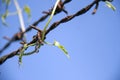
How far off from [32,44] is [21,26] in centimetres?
9

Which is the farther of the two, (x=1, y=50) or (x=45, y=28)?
(x=1, y=50)

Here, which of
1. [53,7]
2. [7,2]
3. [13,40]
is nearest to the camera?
[13,40]

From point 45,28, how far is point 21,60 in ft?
0.64

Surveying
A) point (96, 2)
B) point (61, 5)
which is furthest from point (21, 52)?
point (96, 2)

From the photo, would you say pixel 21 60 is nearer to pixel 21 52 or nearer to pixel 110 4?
pixel 21 52

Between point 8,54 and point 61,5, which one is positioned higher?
point 61,5

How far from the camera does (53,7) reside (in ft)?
3.02

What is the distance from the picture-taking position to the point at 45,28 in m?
0.82

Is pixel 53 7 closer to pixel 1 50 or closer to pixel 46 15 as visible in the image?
pixel 46 15

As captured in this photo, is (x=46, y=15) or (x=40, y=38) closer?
(x=40, y=38)

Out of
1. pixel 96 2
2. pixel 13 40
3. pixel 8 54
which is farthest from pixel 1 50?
pixel 96 2

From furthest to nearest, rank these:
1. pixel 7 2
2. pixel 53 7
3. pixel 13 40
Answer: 1. pixel 7 2
2. pixel 53 7
3. pixel 13 40

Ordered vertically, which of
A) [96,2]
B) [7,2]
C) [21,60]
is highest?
[7,2]

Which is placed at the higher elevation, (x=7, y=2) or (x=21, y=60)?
(x=7, y=2)
